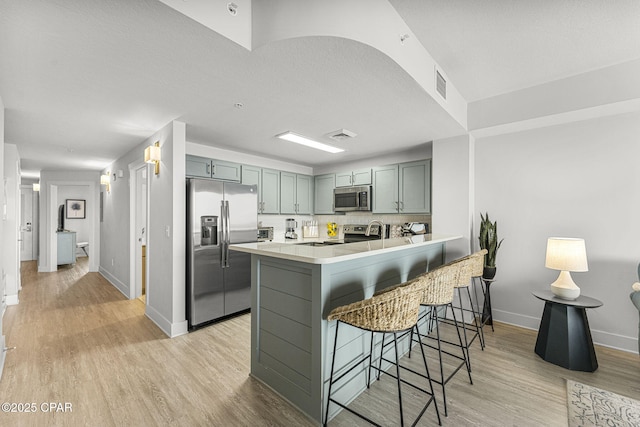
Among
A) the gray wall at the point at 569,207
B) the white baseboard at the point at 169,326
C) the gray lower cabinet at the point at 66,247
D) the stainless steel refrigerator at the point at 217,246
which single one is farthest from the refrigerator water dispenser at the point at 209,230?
the gray lower cabinet at the point at 66,247

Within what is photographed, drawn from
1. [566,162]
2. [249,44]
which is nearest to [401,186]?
[566,162]

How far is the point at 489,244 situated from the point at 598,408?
5.46 feet

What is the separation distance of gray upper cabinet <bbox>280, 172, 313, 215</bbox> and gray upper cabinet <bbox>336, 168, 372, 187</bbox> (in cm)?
69

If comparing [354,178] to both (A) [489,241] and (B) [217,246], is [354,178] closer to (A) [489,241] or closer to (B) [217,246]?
(A) [489,241]

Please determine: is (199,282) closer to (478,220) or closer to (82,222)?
(478,220)

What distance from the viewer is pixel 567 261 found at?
2.54 m

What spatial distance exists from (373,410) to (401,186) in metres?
3.18

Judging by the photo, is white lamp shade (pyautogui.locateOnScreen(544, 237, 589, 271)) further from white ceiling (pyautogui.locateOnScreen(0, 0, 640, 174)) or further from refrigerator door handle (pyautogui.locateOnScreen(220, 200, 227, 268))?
refrigerator door handle (pyautogui.locateOnScreen(220, 200, 227, 268))

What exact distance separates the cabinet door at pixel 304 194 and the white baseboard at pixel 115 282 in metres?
3.15

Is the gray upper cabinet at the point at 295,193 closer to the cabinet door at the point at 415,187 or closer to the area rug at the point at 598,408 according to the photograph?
the cabinet door at the point at 415,187

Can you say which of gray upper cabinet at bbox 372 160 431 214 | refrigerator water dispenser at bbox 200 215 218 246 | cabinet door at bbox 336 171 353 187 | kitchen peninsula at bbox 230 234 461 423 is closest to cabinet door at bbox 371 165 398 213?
gray upper cabinet at bbox 372 160 431 214

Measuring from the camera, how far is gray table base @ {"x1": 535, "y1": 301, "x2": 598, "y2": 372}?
2.41 metres

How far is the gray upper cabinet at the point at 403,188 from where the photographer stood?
413cm

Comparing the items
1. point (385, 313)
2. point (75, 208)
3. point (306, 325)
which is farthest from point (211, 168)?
point (75, 208)
